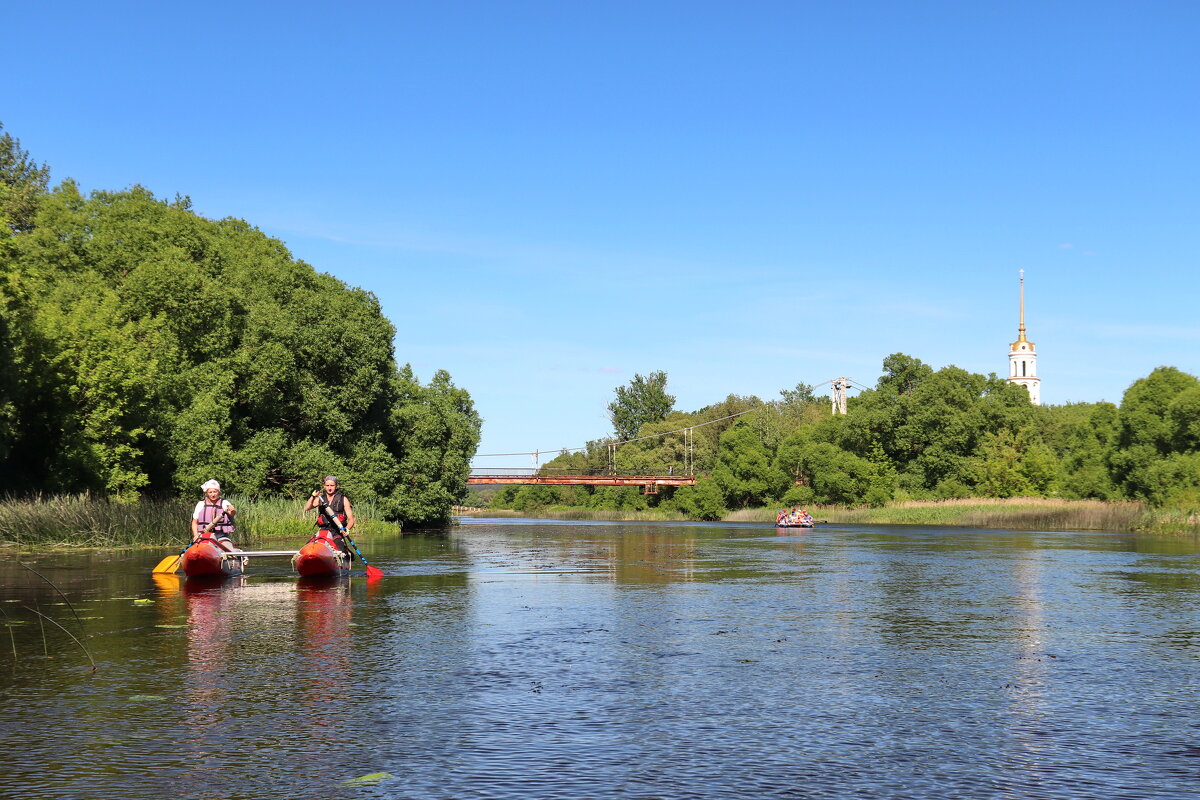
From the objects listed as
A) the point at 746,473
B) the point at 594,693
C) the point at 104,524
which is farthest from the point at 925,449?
the point at 594,693

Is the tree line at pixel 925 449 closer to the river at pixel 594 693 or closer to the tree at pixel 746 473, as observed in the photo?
the tree at pixel 746 473

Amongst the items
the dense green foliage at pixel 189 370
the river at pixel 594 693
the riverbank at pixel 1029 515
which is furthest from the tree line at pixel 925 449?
the river at pixel 594 693

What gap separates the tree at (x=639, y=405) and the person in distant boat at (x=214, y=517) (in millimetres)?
146426

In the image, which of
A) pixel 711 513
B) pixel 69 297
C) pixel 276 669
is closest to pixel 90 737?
pixel 276 669

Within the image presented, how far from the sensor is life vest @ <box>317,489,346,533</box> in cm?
2358

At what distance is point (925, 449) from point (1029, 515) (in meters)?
48.1

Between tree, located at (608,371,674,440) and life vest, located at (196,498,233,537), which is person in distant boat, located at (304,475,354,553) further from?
tree, located at (608,371,674,440)

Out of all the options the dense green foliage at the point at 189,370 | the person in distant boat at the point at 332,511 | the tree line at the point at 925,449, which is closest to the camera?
the person in distant boat at the point at 332,511

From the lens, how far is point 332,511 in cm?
2362

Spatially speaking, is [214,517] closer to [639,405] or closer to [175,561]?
[175,561]

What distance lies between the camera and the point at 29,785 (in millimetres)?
7066

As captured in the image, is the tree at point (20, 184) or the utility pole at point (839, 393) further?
the utility pole at point (839, 393)

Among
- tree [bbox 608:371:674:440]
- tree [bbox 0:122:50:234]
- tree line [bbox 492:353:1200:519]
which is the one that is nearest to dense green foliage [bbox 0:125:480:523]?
tree [bbox 0:122:50:234]

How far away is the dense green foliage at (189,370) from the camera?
41500 millimetres
